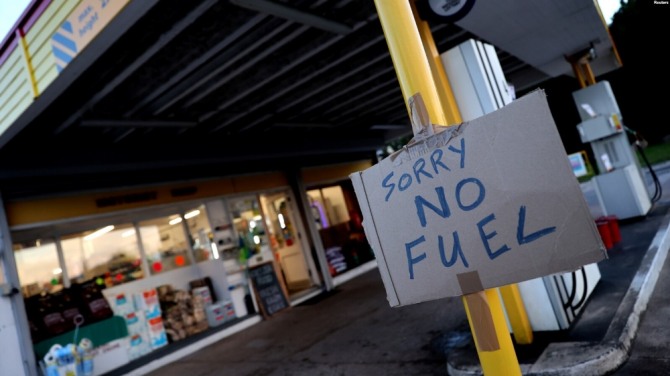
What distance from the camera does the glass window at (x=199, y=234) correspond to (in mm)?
9234

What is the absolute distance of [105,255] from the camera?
813 centimetres

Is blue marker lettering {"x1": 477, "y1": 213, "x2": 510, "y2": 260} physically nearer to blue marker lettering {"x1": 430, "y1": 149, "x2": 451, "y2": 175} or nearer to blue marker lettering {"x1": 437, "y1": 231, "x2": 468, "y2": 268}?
blue marker lettering {"x1": 437, "y1": 231, "x2": 468, "y2": 268}

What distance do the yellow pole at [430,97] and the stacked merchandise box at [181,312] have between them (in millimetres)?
7829

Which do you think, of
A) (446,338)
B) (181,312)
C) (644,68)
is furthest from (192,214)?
(644,68)

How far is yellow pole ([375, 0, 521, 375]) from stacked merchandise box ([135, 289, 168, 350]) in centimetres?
763

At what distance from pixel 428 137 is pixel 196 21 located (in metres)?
3.73

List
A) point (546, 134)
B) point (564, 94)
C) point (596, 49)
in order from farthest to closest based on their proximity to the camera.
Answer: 1. point (564, 94)
2. point (596, 49)
3. point (546, 134)

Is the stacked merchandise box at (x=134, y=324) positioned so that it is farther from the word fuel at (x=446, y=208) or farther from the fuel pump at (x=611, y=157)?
the fuel pump at (x=611, y=157)

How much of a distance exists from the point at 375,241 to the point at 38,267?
314 inches

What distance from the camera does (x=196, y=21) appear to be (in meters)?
4.30

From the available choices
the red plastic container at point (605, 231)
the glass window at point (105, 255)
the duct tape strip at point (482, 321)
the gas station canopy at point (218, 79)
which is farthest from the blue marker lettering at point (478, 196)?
the glass window at point (105, 255)

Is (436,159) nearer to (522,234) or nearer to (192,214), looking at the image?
(522,234)

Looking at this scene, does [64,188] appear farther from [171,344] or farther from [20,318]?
[171,344]

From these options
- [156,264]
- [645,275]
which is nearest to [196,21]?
[645,275]
